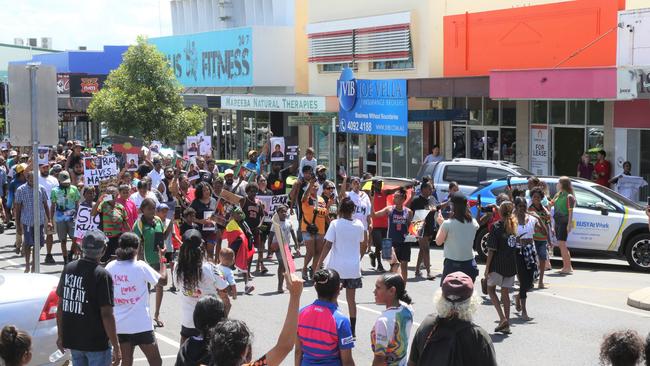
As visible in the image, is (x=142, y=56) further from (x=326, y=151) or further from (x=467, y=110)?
(x=467, y=110)

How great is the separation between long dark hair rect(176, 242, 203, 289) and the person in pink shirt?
652 centimetres

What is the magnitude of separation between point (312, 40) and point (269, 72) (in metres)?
4.16

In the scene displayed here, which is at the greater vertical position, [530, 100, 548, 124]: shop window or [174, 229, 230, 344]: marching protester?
[530, 100, 548, 124]: shop window

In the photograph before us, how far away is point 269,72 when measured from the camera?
134ft

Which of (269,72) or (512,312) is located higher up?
(269,72)

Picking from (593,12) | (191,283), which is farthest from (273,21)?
(191,283)

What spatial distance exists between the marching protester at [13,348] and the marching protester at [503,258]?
713cm

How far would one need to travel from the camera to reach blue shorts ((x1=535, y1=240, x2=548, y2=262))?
48.7 ft

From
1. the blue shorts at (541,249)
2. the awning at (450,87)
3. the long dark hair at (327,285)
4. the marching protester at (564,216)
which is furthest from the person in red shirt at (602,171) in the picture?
the long dark hair at (327,285)

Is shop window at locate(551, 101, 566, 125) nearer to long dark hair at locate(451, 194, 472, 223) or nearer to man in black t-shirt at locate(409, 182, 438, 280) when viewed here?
man in black t-shirt at locate(409, 182, 438, 280)

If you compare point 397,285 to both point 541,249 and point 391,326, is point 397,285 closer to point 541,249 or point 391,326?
point 391,326

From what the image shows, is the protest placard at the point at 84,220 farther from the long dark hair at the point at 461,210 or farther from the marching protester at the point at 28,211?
the long dark hair at the point at 461,210

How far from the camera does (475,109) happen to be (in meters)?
29.4

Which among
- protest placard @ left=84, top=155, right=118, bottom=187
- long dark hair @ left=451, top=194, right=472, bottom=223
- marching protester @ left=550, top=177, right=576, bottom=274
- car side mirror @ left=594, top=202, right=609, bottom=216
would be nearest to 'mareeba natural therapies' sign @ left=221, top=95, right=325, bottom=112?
protest placard @ left=84, top=155, right=118, bottom=187
